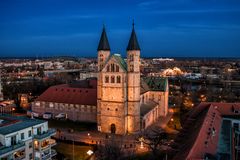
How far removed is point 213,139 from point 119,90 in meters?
26.2

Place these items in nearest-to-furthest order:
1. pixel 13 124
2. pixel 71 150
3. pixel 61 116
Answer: pixel 13 124, pixel 71 150, pixel 61 116

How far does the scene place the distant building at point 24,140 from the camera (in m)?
34.0

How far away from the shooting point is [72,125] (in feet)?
206

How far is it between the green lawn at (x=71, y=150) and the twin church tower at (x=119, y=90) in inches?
391

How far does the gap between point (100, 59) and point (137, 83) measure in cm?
998

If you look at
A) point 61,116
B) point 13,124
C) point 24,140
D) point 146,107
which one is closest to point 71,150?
point 24,140

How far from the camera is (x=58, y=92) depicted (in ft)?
235

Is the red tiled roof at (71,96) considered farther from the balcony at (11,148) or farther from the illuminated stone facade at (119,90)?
the balcony at (11,148)

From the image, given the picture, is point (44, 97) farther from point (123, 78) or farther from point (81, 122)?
point (123, 78)

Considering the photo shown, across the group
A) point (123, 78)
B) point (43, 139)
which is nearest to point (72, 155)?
point (43, 139)

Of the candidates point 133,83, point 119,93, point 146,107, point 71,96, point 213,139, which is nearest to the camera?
point 213,139

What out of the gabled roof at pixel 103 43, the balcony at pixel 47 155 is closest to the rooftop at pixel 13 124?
the balcony at pixel 47 155

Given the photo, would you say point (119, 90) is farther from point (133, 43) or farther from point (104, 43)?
point (104, 43)

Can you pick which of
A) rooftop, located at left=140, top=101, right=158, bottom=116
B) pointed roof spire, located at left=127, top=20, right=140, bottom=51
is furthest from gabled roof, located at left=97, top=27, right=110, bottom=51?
rooftop, located at left=140, top=101, right=158, bottom=116
